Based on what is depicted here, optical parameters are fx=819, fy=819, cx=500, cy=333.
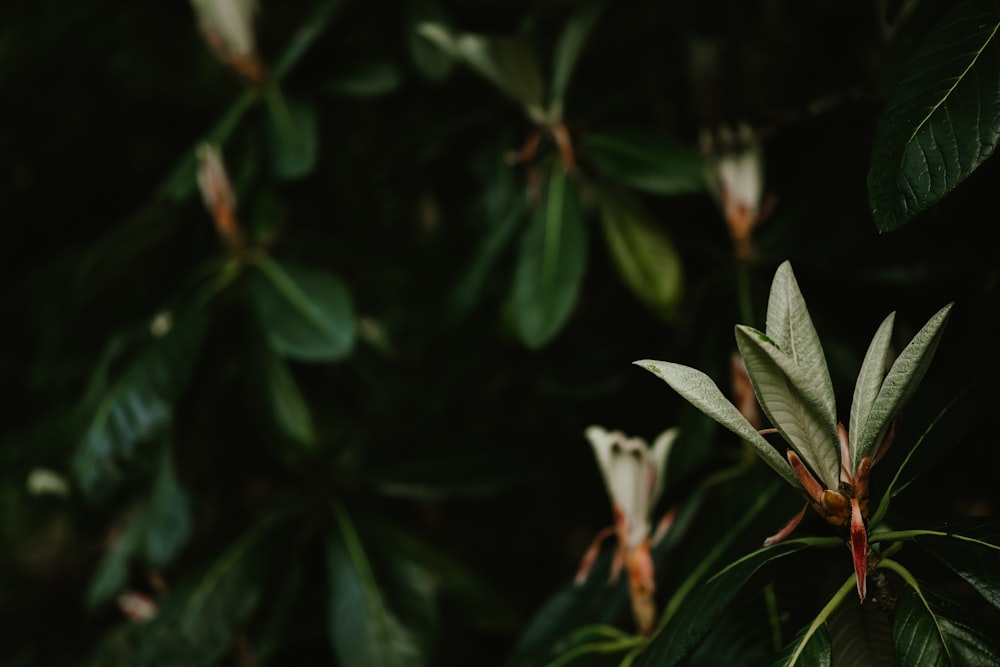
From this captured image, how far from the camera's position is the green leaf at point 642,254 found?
93 cm

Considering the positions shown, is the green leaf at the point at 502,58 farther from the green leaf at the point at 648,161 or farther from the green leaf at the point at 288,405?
the green leaf at the point at 288,405

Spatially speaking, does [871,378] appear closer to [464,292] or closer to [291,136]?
[464,292]

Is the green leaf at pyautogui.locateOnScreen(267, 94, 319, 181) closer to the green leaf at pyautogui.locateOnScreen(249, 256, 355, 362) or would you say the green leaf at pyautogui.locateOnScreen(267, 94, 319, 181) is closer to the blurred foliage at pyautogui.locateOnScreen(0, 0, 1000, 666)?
the blurred foliage at pyautogui.locateOnScreen(0, 0, 1000, 666)

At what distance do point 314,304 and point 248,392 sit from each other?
7.9 inches

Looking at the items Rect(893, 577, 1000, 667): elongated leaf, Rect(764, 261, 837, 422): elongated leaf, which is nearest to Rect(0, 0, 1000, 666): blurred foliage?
Rect(893, 577, 1000, 667): elongated leaf

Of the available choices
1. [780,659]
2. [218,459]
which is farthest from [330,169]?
[780,659]

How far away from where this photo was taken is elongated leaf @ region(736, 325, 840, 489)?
1.54 ft

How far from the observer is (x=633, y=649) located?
0.69m

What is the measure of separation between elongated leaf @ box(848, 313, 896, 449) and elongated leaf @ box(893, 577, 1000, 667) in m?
0.09

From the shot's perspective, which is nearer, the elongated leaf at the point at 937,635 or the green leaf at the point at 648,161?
the elongated leaf at the point at 937,635

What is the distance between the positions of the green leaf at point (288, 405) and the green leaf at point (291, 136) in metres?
0.26

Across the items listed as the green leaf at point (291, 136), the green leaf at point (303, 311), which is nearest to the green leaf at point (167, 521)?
the green leaf at point (303, 311)

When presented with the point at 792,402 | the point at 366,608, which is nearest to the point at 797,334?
the point at 792,402

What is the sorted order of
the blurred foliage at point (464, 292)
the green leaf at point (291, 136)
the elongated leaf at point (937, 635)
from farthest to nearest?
the green leaf at point (291, 136) < the blurred foliage at point (464, 292) < the elongated leaf at point (937, 635)
